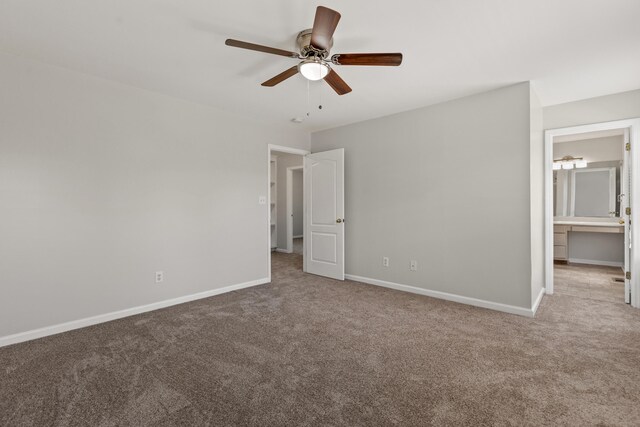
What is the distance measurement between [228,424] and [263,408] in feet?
0.68

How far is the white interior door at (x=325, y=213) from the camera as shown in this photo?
15.5ft

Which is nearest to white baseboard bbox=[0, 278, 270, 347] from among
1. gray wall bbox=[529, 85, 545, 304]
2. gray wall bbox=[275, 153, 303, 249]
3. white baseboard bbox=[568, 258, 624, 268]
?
gray wall bbox=[275, 153, 303, 249]

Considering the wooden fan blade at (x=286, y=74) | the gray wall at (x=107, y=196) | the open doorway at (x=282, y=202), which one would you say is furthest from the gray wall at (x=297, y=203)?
the wooden fan blade at (x=286, y=74)

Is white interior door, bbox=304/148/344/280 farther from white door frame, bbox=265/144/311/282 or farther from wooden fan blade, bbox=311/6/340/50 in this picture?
wooden fan blade, bbox=311/6/340/50

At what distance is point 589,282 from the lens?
4.45m

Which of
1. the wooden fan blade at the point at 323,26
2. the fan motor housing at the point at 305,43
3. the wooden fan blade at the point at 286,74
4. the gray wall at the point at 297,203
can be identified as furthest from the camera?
the gray wall at the point at 297,203

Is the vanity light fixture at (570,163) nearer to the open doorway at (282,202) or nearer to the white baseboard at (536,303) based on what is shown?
the white baseboard at (536,303)

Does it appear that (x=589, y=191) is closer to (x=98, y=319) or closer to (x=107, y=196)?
(x=107, y=196)

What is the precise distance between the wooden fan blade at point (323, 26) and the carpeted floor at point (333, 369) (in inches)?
87.4

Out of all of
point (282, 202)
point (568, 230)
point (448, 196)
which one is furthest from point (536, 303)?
point (282, 202)

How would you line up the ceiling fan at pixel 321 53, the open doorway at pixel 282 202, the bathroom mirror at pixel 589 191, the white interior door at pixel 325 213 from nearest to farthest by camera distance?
1. the ceiling fan at pixel 321 53
2. the white interior door at pixel 325 213
3. the bathroom mirror at pixel 589 191
4. the open doorway at pixel 282 202

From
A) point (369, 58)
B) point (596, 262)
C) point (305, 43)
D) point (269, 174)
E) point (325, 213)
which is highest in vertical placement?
point (305, 43)

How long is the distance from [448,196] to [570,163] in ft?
12.1

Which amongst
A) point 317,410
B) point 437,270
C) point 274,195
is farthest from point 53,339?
point 274,195
